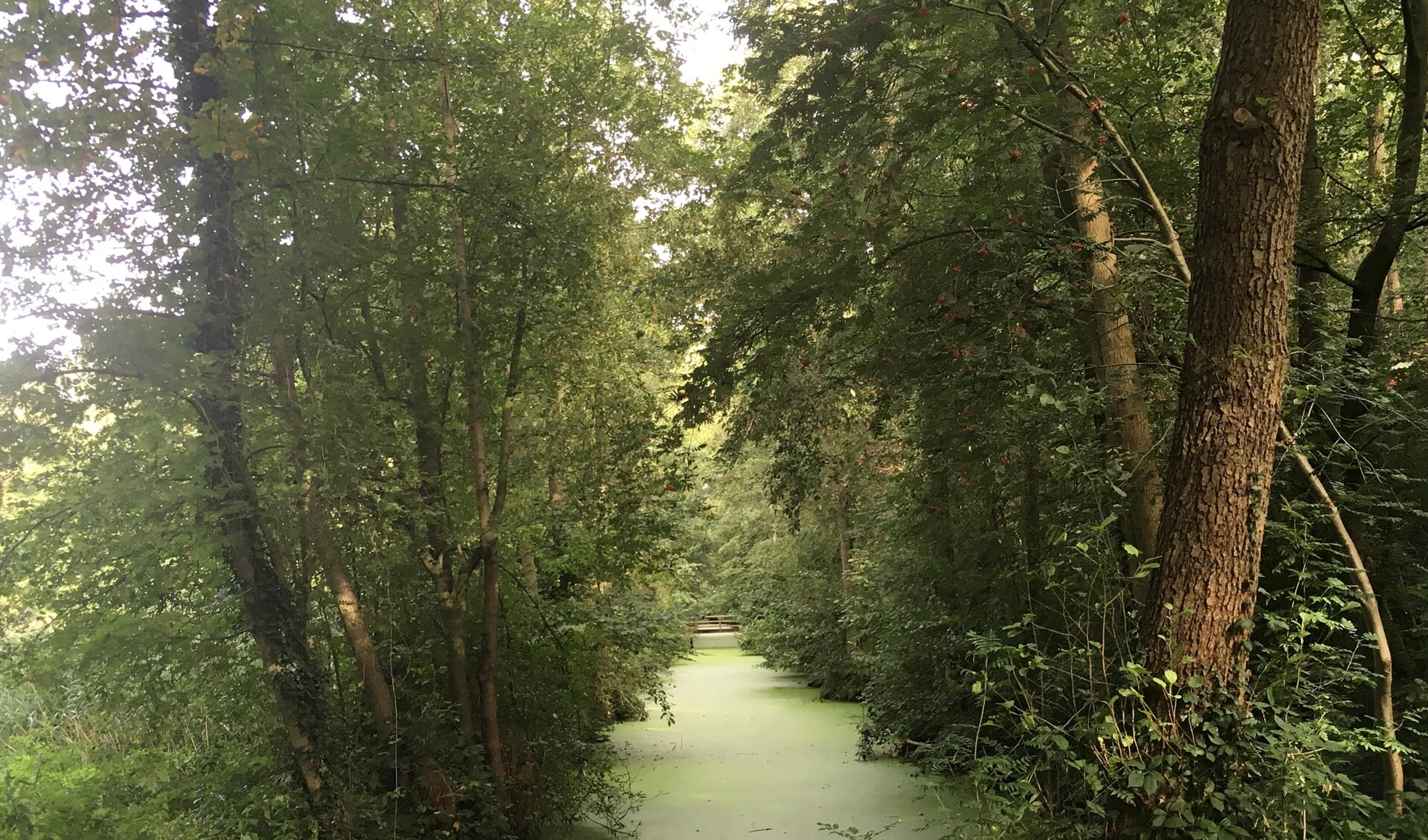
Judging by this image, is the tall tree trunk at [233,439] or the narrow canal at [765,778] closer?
the tall tree trunk at [233,439]

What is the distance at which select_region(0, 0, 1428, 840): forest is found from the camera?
2.48 metres

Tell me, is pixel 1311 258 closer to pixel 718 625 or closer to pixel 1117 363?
pixel 1117 363

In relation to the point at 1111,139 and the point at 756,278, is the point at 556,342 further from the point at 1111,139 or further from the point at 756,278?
the point at 1111,139

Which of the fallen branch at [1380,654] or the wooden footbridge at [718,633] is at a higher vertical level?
the fallen branch at [1380,654]

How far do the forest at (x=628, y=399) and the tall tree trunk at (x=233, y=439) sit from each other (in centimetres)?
2

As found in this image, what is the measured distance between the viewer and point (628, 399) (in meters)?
5.82

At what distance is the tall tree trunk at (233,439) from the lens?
10.2 ft

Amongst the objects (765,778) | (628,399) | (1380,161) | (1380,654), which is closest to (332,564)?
(628,399)

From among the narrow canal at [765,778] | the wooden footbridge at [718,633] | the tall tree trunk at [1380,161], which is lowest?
the wooden footbridge at [718,633]

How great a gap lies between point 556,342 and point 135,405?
2.43m

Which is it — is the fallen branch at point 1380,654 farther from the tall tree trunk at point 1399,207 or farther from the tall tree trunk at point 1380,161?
the tall tree trunk at point 1380,161

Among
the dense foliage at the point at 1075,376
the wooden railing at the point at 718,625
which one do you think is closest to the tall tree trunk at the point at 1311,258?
the dense foliage at the point at 1075,376

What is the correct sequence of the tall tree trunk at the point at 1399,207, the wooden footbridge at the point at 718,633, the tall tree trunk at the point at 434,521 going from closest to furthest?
the tall tree trunk at the point at 1399,207 < the tall tree trunk at the point at 434,521 < the wooden footbridge at the point at 718,633

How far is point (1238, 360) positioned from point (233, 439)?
345 centimetres
